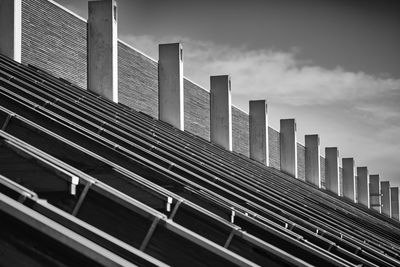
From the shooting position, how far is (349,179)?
53.4 meters

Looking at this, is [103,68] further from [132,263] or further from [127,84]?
[132,263]

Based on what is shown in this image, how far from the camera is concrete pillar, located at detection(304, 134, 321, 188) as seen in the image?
1741 inches

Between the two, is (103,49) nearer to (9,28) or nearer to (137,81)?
(137,81)

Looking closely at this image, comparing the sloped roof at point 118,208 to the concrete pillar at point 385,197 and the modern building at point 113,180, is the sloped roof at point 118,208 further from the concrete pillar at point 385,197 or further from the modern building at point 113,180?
the concrete pillar at point 385,197

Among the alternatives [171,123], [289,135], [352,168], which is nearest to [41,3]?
[171,123]

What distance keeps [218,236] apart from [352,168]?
1904 inches

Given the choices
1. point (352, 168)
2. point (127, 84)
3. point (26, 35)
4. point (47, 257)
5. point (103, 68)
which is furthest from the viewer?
point (352, 168)

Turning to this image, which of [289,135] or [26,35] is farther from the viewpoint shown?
[289,135]

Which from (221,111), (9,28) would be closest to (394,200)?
(221,111)

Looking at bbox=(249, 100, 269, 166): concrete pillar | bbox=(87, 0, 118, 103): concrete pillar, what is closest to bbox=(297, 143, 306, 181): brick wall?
bbox=(249, 100, 269, 166): concrete pillar

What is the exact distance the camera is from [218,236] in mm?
6496

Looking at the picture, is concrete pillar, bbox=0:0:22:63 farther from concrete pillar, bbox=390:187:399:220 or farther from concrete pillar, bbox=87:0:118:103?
concrete pillar, bbox=390:187:399:220

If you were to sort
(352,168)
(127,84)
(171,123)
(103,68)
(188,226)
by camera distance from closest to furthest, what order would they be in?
(188,226) < (103,68) < (127,84) < (171,123) < (352,168)

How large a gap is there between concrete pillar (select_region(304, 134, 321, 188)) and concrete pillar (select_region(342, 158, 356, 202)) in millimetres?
7986
